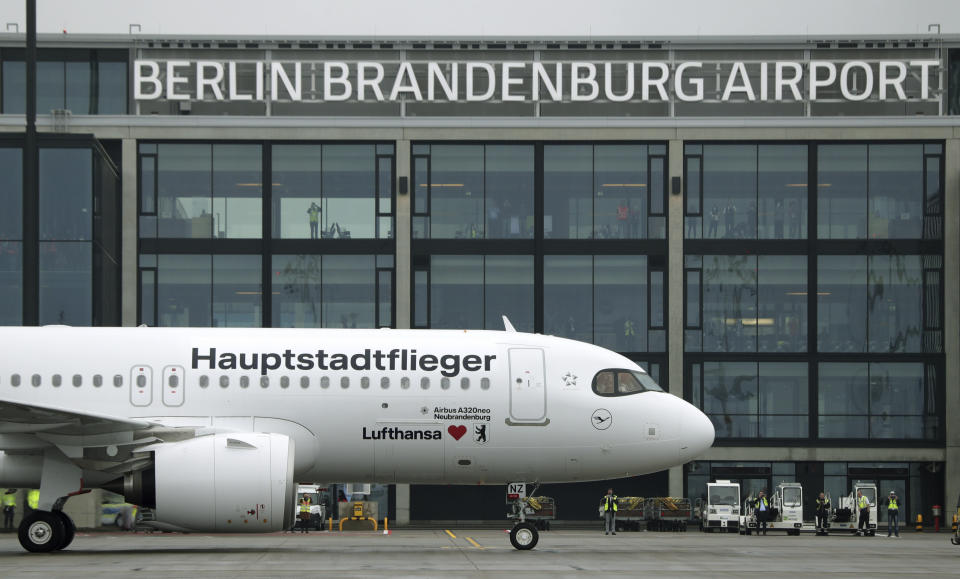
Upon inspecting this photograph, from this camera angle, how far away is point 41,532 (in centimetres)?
2480

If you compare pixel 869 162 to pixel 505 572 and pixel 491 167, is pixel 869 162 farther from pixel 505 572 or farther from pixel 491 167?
pixel 505 572

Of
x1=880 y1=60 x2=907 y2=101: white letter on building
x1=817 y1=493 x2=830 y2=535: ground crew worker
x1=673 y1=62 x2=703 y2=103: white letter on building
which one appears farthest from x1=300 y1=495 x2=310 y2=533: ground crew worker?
x1=880 y1=60 x2=907 y2=101: white letter on building

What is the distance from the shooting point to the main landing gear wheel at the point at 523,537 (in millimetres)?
26359

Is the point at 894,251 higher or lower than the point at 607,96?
lower

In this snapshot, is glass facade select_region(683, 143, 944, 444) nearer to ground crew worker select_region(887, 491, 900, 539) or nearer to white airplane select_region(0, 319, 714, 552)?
ground crew worker select_region(887, 491, 900, 539)

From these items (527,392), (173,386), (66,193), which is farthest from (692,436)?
(66,193)

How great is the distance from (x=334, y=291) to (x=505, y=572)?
29.0 m

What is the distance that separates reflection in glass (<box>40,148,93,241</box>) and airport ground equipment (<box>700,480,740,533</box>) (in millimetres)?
23255

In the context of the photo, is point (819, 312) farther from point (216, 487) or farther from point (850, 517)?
point (216, 487)

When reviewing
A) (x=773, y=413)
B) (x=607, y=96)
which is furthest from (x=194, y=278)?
(x=773, y=413)

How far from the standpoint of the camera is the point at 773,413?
4922 centimetres

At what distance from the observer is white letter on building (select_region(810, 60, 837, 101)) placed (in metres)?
50.2

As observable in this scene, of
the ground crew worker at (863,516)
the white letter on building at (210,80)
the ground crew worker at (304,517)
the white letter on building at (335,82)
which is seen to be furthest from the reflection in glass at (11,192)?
the ground crew worker at (863,516)

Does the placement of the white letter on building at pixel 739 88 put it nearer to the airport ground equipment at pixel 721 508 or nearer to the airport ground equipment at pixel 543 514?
the airport ground equipment at pixel 721 508
